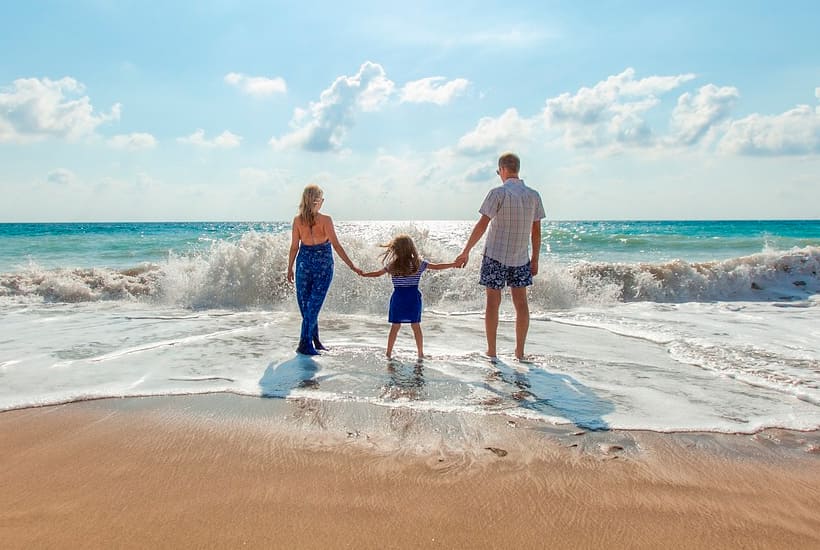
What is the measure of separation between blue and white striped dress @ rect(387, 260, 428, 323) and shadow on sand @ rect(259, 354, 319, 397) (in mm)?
965

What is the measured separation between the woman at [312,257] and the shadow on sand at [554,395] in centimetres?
200

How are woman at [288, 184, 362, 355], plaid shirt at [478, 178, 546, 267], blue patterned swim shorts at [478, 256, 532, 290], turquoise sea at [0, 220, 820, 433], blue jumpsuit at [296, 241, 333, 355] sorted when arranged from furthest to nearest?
1. blue jumpsuit at [296, 241, 333, 355]
2. woman at [288, 184, 362, 355]
3. blue patterned swim shorts at [478, 256, 532, 290]
4. plaid shirt at [478, 178, 546, 267]
5. turquoise sea at [0, 220, 820, 433]

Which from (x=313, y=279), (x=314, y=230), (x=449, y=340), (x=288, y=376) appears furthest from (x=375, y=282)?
(x=288, y=376)

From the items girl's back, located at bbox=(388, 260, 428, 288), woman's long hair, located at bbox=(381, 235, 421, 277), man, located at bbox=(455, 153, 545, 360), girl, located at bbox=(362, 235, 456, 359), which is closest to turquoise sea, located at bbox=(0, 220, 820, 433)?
girl, located at bbox=(362, 235, 456, 359)

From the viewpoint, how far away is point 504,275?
5.33 m

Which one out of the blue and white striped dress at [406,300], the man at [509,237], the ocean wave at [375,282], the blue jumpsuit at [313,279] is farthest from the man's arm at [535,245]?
the ocean wave at [375,282]

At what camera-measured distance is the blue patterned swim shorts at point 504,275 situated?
5.31m

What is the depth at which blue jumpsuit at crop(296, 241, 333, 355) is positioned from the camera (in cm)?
582

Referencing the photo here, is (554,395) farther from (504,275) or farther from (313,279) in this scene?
(313,279)

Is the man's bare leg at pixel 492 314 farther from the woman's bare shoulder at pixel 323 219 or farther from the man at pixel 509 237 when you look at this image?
the woman's bare shoulder at pixel 323 219

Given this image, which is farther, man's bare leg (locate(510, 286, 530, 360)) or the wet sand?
man's bare leg (locate(510, 286, 530, 360))

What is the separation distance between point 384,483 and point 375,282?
8.05m

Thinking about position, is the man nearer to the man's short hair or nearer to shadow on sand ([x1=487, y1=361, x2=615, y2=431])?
the man's short hair

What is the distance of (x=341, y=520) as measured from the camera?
233 centimetres
